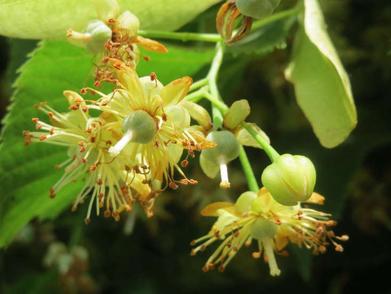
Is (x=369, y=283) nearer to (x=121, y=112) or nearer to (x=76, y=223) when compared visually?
(x=76, y=223)

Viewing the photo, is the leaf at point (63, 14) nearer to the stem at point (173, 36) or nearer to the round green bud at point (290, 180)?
the stem at point (173, 36)

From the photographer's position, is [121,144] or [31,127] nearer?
[121,144]

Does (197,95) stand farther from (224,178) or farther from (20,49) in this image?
(20,49)

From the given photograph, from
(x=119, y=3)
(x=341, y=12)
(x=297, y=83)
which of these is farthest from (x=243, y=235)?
(x=341, y=12)

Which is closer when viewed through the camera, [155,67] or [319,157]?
[155,67]

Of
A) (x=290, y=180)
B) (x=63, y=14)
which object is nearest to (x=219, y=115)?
(x=290, y=180)

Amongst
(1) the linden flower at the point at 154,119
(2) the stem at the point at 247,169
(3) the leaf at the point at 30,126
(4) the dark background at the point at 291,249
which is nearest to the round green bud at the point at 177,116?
(1) the linden flower at the point at 154,119

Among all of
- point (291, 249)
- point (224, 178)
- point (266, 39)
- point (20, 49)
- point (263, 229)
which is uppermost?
point (20, 49)

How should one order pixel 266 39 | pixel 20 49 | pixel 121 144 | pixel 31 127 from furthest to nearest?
1. pixel 20 49
2. pixel 266 39
3. pixel 31 127
4. pixel 121 144
